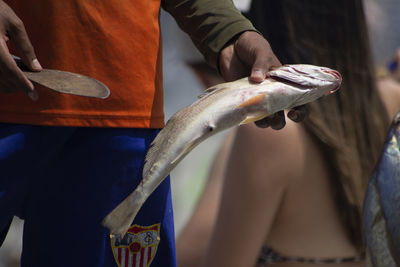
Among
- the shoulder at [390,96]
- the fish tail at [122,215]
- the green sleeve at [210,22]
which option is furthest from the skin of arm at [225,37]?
the shoulder at [390,96]

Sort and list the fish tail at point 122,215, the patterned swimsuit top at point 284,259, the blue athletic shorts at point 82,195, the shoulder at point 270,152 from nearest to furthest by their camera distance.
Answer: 1. the fish tail at point 122,215
2. the blue athletic shorts at point 82,195
3. the shoulder at point 270,152
4. the patterned swimsuit top at point 284,259

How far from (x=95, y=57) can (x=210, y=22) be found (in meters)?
0.24

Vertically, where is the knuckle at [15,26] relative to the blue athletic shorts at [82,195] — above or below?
above

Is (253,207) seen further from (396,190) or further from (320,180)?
(396,190)

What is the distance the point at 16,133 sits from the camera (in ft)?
3.88

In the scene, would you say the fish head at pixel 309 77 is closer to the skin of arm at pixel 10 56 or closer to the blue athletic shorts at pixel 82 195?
the blue athletic shorts at pixel 82 195

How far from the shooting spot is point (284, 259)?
6.86ft

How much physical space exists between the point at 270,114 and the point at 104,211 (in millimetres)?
377

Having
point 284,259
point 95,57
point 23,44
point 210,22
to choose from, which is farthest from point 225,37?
point 284,259

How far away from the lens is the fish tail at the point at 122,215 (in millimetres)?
996

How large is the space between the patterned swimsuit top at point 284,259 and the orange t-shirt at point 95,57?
3.15 ft

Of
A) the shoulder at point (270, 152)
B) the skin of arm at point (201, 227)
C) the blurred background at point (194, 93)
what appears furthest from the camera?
the blurred background at point (194, 93)

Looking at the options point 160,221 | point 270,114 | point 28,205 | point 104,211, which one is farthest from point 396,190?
point 28,205

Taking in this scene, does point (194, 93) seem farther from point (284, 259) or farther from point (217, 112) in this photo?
point (217, 112)
